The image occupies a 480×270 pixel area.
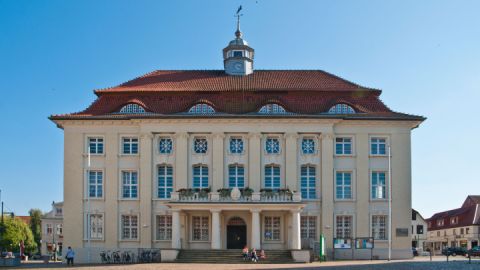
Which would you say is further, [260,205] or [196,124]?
[196,124]

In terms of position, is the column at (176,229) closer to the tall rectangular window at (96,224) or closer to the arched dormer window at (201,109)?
the tall rectangular window at (96,224)

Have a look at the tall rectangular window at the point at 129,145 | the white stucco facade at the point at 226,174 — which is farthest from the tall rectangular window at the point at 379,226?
the tall rectangular window at the point at 129,145

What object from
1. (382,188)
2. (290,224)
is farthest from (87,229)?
(382,188)

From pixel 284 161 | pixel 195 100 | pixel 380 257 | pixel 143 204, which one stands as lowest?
pixel 380 257

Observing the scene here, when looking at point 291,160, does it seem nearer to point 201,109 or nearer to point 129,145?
point 201,109

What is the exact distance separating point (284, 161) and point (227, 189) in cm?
544

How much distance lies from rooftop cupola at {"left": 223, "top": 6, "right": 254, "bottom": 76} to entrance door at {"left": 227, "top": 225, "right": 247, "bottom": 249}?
42.6 feet

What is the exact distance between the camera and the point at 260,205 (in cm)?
4553

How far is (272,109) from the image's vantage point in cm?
4938

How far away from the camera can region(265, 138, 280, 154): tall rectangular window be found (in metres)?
49.7

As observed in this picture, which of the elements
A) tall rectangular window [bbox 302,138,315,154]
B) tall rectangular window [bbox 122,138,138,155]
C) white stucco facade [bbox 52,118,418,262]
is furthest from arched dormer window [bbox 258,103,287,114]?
tall rectangular window [bbox 122,138,138,155]

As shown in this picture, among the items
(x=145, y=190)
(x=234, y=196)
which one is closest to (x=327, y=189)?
(x=234, y=196)

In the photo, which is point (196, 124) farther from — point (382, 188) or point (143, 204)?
point (382, 188)

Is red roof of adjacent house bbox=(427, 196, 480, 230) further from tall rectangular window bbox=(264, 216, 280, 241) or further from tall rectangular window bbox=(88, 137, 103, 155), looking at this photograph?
tall rectangular window bbox=(88, 137, 103, 155)
